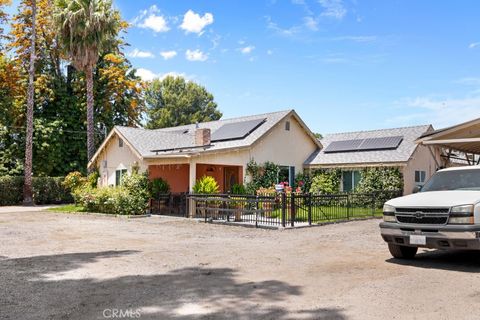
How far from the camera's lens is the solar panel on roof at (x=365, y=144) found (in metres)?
27.1

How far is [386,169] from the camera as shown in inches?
1025

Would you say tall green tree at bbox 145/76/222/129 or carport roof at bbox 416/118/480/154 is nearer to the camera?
carport roof at bbox 416/118/480/154

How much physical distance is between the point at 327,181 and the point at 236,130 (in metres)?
6.73

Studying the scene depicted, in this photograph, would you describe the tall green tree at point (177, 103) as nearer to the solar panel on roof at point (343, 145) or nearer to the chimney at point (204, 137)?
the solar panel on roof at point (343, 145)

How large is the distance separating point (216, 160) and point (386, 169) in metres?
10.4

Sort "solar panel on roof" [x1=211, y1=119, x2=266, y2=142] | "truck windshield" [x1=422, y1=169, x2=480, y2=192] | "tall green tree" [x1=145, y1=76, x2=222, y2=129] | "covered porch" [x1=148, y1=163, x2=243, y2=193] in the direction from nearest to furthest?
1. "truck windshield" [x1=422, y1=169, x2=480, y2=192]
2. "solar panel on roof" [x1=211, y1=119, x2=266, y2=142]
3. "covered porch" [x1=148, y1=163, x2=243, y2=193]
4. "tall green tree" [x1=145, y1=76, x2=222, y2=129]

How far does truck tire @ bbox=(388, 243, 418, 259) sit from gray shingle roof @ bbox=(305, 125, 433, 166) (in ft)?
52.9

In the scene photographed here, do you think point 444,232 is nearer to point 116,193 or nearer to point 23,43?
point 116,193

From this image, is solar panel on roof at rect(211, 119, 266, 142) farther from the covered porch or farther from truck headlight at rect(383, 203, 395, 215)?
Answer: truck headlight at rect(383, 203, 395, 215)

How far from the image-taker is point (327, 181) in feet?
91.9

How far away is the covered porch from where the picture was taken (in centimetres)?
2591

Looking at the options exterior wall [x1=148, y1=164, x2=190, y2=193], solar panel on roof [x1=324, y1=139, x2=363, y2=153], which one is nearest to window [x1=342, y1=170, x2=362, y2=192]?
solar panel on roof [x1=324, y1=139, x2=363, y2=153]

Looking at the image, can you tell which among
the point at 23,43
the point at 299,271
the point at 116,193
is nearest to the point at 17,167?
the point at 23,43

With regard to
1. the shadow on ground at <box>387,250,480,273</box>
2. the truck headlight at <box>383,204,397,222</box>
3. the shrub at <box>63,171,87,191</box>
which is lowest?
the shadow on ground at <box>387,250,480,273</box>
